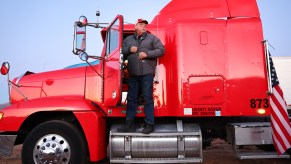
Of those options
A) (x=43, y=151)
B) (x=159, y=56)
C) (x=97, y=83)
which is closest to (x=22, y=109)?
(x=43, y=151)

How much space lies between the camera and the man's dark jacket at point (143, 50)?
4977 mm

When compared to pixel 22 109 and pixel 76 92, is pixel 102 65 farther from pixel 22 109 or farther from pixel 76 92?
pixel 22 109

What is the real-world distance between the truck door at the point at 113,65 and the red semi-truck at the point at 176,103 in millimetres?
17

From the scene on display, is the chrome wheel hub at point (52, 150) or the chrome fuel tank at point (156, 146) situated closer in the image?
the chrome wheel hub at point (52, 150)

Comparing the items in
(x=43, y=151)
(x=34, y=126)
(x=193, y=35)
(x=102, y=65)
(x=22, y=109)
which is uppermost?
(x=193, y=35)

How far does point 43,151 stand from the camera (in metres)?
4.79

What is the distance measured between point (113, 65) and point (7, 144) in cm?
227

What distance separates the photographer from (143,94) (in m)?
5.02

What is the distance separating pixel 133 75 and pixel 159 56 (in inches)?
22.9

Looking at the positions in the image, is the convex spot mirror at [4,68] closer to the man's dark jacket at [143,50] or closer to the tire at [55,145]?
the tire at [55,145]

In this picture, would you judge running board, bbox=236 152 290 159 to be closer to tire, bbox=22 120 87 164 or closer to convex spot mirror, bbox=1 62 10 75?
tire, bbox=22 120 87 164

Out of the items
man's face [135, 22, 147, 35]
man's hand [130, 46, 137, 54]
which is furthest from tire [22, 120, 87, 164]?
man's face [135, 22, 147, 35]

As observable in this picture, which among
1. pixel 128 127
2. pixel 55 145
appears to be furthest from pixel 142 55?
pixel 55 145

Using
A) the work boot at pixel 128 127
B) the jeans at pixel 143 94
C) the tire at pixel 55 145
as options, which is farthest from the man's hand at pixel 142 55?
A: the tire at pixel 55 145
